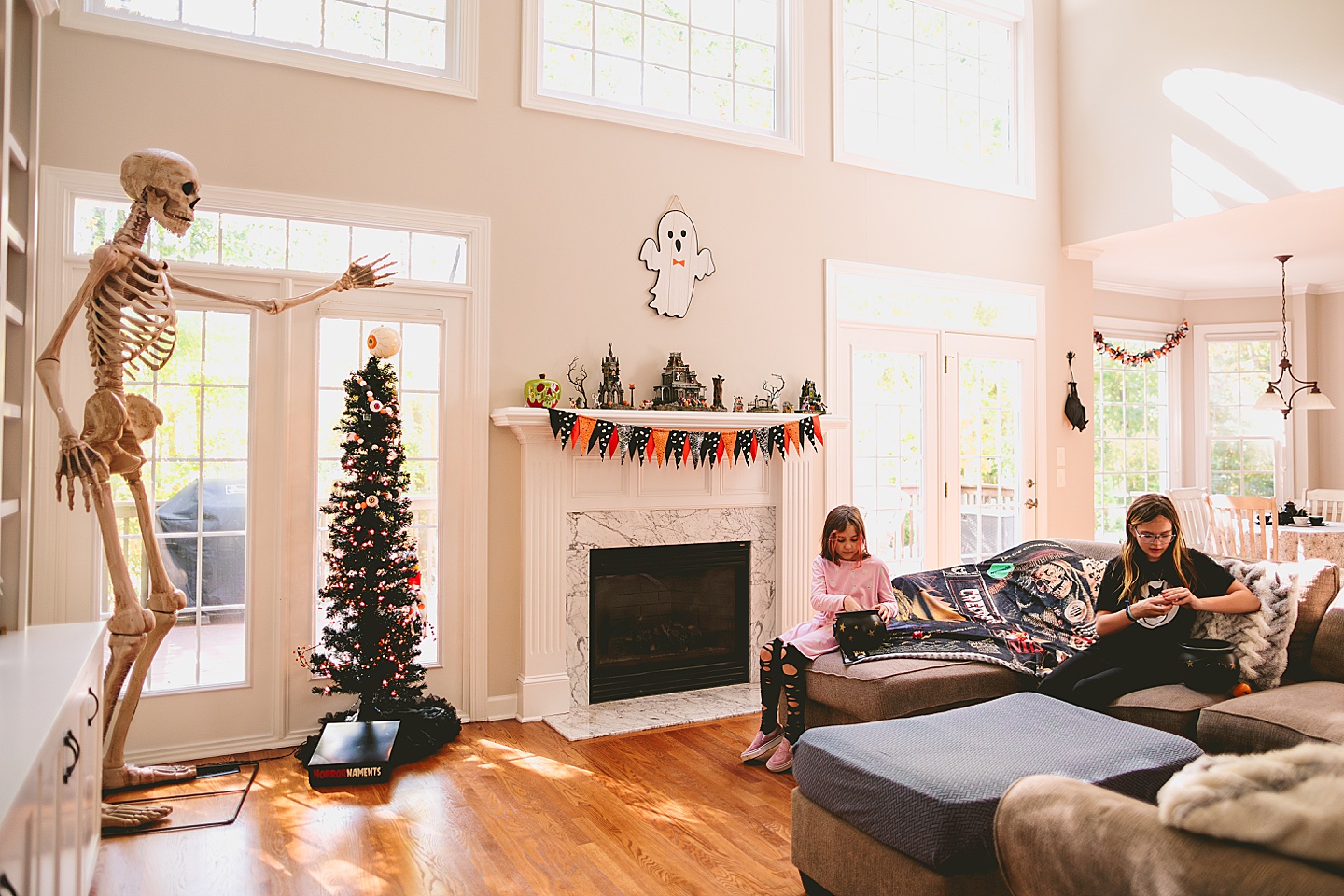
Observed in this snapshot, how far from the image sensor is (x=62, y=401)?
3.05m

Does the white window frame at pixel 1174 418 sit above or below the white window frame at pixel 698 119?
below

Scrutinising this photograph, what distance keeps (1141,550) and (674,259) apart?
2.79 meters

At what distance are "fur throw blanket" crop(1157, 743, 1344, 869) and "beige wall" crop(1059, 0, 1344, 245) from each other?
4821 millimetres

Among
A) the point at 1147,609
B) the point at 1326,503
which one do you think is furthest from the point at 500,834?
the point at 1326,503

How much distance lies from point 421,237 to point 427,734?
2.37 m

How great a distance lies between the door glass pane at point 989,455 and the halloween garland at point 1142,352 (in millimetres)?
1954

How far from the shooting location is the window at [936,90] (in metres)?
5.93

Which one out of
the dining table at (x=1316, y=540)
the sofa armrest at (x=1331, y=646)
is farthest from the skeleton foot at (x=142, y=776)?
the dining table at (x=1316, y=540)

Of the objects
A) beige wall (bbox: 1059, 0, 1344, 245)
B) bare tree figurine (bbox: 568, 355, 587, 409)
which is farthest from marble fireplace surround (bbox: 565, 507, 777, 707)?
beige wall (bbox: 1059, 0, 1344, 245)

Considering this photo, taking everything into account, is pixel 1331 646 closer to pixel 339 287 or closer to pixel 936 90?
pixel 339 287

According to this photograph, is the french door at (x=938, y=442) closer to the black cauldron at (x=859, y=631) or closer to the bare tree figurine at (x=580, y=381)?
the bare tree figurine at (x=580, y=381)

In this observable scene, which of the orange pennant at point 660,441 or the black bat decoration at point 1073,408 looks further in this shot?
the black bat decoration at point 1073,408

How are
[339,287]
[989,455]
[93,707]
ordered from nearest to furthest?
1. [93,707]
2. [339,287]
3. [989,455]

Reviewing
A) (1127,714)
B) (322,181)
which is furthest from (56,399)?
(1127,714)
